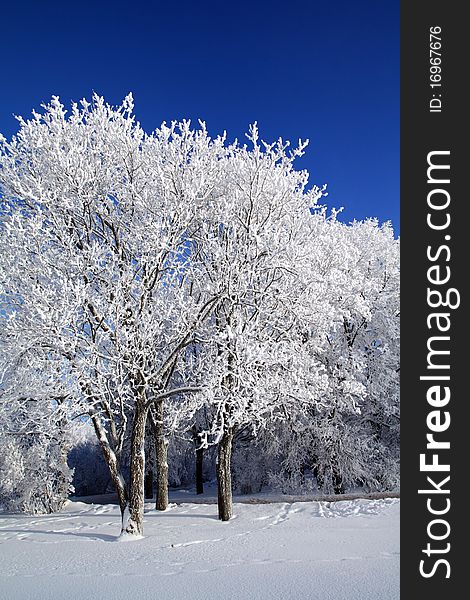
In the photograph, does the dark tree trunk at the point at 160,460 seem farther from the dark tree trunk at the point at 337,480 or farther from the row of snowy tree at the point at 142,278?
the dark tree trunk at the point at 337,480

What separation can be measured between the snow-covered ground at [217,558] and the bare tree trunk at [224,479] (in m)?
0.34

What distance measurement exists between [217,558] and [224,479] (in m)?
5.14

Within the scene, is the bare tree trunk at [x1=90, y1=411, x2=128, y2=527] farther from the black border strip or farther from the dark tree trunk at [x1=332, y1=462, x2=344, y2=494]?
the dark tree trunk at [x1=332, y1=462, x2=344, y2=494]

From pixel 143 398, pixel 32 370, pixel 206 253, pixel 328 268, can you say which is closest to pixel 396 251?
pixel 328 268

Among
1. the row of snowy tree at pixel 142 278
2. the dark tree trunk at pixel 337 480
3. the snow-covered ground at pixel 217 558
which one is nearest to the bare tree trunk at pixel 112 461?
the row of snowy tree at pixel 142 278

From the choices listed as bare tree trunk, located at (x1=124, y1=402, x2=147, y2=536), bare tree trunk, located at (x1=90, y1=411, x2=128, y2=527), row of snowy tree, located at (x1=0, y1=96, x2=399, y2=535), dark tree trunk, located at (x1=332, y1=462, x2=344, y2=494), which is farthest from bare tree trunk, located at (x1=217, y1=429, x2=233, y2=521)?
dark tree trunk, located at (x1=332, y1=462, x2=344, y2=494)

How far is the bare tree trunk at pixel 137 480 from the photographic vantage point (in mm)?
9914

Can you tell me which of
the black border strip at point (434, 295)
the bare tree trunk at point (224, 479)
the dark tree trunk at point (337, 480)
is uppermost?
the black border strip at point (434, 295)

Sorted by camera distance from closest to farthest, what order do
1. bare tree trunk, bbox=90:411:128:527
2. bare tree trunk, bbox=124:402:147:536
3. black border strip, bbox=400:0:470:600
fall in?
black border strip, bbox=400:0:470:600 → bare tree trunk, bbox=124:402:147:536 → bare tree trunk, bbox=90:411:128:527

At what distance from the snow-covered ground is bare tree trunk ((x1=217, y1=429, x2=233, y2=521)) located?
0.34m

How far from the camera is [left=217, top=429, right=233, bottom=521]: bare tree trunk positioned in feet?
39.9

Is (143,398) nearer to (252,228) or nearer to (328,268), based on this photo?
(252,228)

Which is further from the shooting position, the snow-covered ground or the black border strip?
the snow-covered ground

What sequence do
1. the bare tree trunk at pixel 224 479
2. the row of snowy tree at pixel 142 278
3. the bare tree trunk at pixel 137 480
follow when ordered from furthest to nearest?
the bare tree trunk at pixel 224 479, the bare tree trunk at pixel 137 480, the row of snowy tree at pixel 142 278
